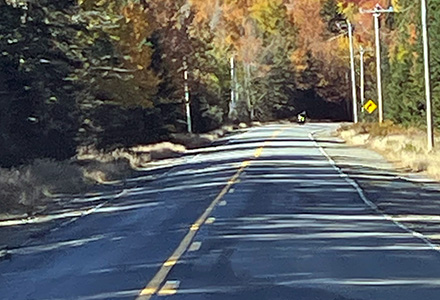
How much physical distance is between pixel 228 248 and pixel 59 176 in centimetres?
1831

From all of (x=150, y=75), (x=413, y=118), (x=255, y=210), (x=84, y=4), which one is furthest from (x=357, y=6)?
(x=255, y=210)

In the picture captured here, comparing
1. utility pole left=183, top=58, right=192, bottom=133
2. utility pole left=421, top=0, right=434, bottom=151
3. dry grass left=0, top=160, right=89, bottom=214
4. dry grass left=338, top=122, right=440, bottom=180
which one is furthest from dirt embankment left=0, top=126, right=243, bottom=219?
utility pole left=183, top=58, right=192, bottom=133

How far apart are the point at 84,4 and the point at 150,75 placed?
10.5 m

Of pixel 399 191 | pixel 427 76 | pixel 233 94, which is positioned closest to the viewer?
pixel 399 191

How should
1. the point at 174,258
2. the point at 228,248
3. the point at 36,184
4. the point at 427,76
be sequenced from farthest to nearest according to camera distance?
1. the point at 427,76
2. the point at 36,184
3. the point at 228,248
4. the point at 174,258

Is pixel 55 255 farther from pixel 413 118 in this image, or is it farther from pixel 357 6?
pixel 357 6

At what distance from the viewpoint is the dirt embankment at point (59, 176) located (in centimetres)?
2712

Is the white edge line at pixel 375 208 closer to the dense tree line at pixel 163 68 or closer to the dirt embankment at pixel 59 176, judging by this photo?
the dirt embankment at pixel 59 176

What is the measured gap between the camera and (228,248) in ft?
54.3

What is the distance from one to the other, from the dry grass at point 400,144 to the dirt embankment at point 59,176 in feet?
34.2

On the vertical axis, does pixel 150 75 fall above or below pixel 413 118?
above

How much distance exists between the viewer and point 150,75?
51.2 m

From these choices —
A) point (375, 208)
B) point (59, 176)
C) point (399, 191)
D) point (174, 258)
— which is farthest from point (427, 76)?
point (174, 258)

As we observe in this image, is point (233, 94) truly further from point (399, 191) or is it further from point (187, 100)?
point (399, 191)
